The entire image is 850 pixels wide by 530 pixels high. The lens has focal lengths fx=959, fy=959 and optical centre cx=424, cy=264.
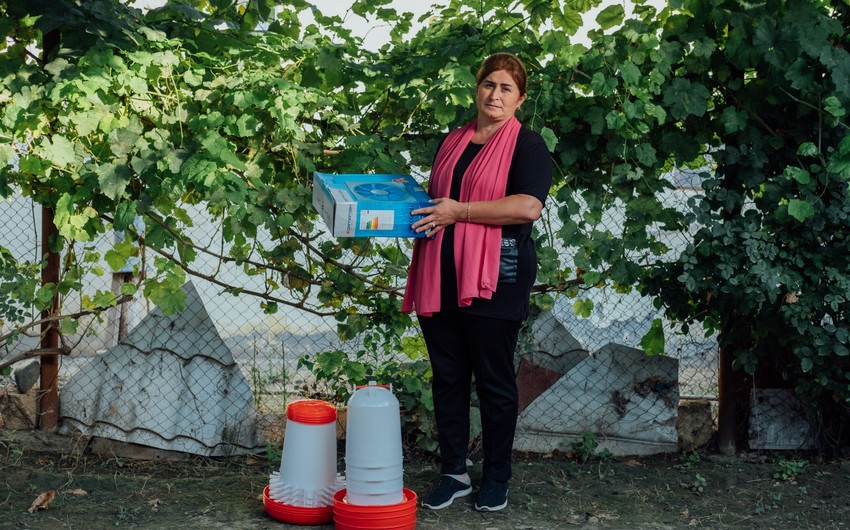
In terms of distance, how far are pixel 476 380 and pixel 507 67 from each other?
49.0 inches

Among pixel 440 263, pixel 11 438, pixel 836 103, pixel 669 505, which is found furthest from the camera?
pixel 11 438

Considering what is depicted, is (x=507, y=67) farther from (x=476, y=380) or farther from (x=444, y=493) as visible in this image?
(x=444, y=493)

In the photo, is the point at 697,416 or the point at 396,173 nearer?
the point at 396,173

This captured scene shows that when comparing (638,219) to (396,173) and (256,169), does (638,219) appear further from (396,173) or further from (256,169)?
(256,169)

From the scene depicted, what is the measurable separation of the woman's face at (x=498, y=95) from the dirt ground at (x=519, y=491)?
165cm

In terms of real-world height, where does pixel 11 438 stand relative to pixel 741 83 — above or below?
below

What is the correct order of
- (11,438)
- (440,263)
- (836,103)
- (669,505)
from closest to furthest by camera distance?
1. (440,263)
2. (836,103)
3. (669,505)
4. (11,438)

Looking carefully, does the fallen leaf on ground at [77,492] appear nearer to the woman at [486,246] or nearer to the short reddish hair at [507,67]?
the woman at [486,246]

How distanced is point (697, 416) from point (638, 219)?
1.23 m

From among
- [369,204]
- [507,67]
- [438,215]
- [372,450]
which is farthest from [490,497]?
[507,67]

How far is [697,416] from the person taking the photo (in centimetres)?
501

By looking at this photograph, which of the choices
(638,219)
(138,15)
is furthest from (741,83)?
(138,15)

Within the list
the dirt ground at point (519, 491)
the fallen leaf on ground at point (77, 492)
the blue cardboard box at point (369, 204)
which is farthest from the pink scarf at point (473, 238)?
the fallen leaf on ground at point (77, 492)

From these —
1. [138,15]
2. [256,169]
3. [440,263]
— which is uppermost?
[138,15]
